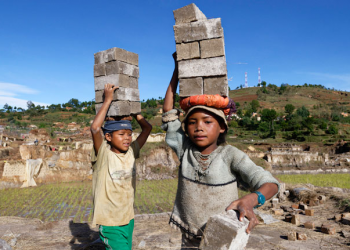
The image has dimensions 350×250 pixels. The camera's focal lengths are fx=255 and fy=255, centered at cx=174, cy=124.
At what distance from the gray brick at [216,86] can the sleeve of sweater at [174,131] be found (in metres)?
0.34

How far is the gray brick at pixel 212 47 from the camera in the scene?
7.30ft

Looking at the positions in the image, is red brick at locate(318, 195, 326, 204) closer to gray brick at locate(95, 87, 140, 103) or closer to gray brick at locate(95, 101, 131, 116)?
gray brick at locate(95, 87, 140, 103)

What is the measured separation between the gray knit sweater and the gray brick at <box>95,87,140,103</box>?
6.60 feet

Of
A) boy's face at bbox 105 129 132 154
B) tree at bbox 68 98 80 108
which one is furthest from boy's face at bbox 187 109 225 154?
tree at bbox 68 98 80 108

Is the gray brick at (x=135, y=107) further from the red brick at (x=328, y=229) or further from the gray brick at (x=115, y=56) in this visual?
the red brick at (x=328, y=229)

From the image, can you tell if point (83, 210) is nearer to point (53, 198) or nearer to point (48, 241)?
point (53, 198)

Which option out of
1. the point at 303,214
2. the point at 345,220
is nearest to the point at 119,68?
the point at 345,220

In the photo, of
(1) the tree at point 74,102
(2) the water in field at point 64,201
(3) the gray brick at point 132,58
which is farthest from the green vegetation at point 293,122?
(1) the tree at point 74,102

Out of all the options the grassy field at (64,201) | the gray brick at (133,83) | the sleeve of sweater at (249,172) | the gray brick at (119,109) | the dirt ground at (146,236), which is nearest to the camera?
the sleeve of sweater at (249,172)

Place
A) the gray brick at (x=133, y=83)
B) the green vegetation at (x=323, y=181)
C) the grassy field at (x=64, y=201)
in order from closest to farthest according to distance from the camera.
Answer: the gray brick at (x=133, y=83) < the grassy field at (x=64, y=201) < the green vegetation at (x=323, y=181)

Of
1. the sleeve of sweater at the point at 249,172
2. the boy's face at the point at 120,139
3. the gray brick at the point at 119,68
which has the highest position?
the gray brick at the point at 119,68

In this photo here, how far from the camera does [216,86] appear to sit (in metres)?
2.16

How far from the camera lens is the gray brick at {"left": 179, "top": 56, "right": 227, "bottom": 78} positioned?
2.20 m

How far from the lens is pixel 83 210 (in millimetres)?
9852
